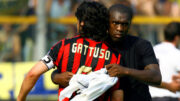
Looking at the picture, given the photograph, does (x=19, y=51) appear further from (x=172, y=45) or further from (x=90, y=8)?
(x=90, y=8)

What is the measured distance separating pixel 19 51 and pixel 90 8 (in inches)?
290

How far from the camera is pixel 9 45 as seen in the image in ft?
35.8

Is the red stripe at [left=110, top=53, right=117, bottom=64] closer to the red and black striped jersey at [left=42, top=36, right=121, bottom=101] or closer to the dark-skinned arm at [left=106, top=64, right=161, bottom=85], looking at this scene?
the red and black striped jersey at [left=42, top=36, right=121, bottom=101]

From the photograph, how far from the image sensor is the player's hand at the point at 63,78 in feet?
11.8

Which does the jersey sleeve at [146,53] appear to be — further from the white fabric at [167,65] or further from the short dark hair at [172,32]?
the short dark hair at [172,32]

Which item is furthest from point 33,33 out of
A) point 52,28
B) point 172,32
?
point 172,32

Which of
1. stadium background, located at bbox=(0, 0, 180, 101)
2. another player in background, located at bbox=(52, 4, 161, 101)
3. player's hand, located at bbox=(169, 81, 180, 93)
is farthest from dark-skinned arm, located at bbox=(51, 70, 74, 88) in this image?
stadium background, located at bbox=(0, 0, 180, 101)

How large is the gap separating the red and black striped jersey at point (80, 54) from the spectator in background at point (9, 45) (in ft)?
24.0

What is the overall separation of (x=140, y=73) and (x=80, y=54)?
493mm

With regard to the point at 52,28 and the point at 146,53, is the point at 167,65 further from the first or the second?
the point at 52,28

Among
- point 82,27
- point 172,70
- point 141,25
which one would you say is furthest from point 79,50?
point 141,25

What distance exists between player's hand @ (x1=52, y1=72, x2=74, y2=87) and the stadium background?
6707 millimetres

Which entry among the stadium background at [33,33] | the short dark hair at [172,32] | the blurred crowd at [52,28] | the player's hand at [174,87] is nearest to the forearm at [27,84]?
the player's hand at [174,87]

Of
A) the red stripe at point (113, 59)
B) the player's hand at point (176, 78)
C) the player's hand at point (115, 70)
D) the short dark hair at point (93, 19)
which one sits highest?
the short dark hair at point (93, 19)
